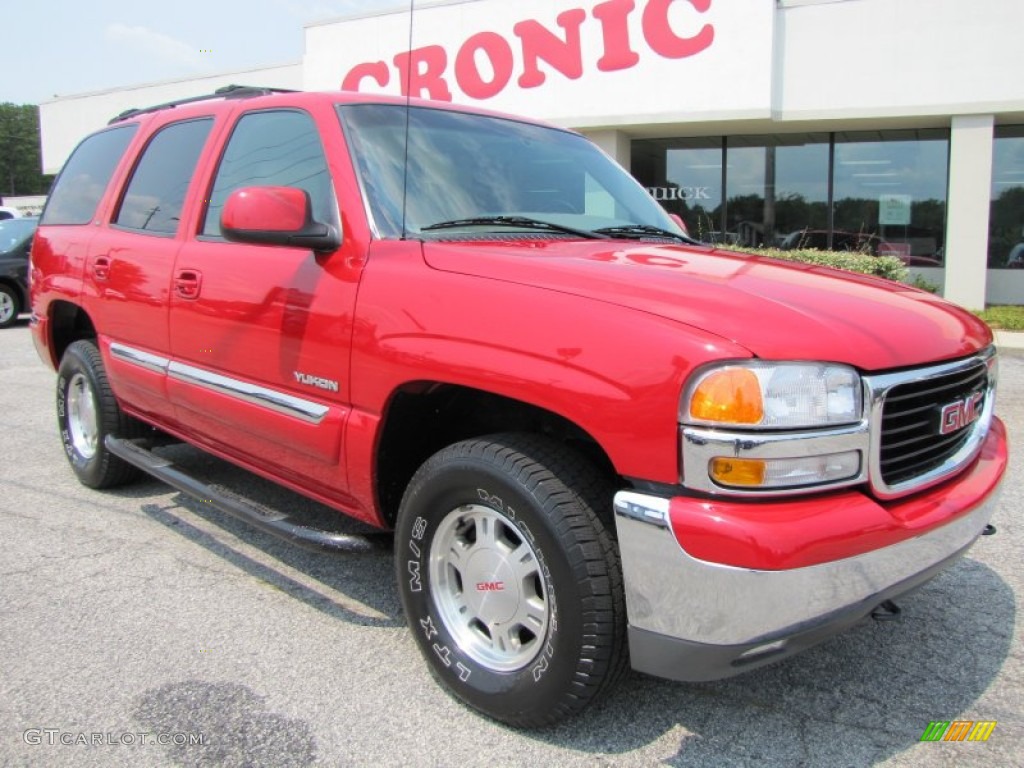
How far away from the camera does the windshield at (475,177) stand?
9.79 feet

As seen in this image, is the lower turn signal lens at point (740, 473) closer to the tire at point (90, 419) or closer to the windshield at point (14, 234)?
the tire at point (90, 419)

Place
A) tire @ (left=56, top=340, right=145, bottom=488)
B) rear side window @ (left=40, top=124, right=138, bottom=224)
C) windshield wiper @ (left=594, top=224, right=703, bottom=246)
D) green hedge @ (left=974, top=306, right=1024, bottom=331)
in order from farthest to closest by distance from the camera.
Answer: green hedge @ (left=974, top=306, right=1024, bottom=331), rear side window @ (left=40, top=124, right=138, bottom=224), tire @ (left=56, top=340, right=145, bottom=488), windshield wiper @ (left=594, top=224, right=703, bottom=246)

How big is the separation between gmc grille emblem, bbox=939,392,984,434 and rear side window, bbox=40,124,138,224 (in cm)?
422

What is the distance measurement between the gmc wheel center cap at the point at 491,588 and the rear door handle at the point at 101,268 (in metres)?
2.78

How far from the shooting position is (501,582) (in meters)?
2.46

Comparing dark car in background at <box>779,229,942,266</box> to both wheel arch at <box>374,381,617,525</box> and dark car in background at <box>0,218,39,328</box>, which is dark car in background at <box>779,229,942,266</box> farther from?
wheel arch at <box>374,381,617,525</box>

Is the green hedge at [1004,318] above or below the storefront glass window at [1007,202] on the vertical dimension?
below

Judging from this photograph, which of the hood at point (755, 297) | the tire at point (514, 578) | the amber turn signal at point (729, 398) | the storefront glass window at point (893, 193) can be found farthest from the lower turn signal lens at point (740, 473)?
the storefront glass window at point (893, 193)

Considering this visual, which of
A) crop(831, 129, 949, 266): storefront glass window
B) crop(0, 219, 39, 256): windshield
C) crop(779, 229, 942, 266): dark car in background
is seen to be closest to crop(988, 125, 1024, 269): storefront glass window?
crop(831, 129, 949, 266): storefront glass window

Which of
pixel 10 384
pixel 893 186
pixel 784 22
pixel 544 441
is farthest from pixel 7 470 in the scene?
pixel 893 186

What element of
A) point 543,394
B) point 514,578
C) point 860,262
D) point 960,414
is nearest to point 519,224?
point 543,394

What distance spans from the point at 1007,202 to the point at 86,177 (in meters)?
15.0

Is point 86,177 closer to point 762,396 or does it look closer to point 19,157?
point 762,396

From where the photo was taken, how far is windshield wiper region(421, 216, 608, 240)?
117 inches
